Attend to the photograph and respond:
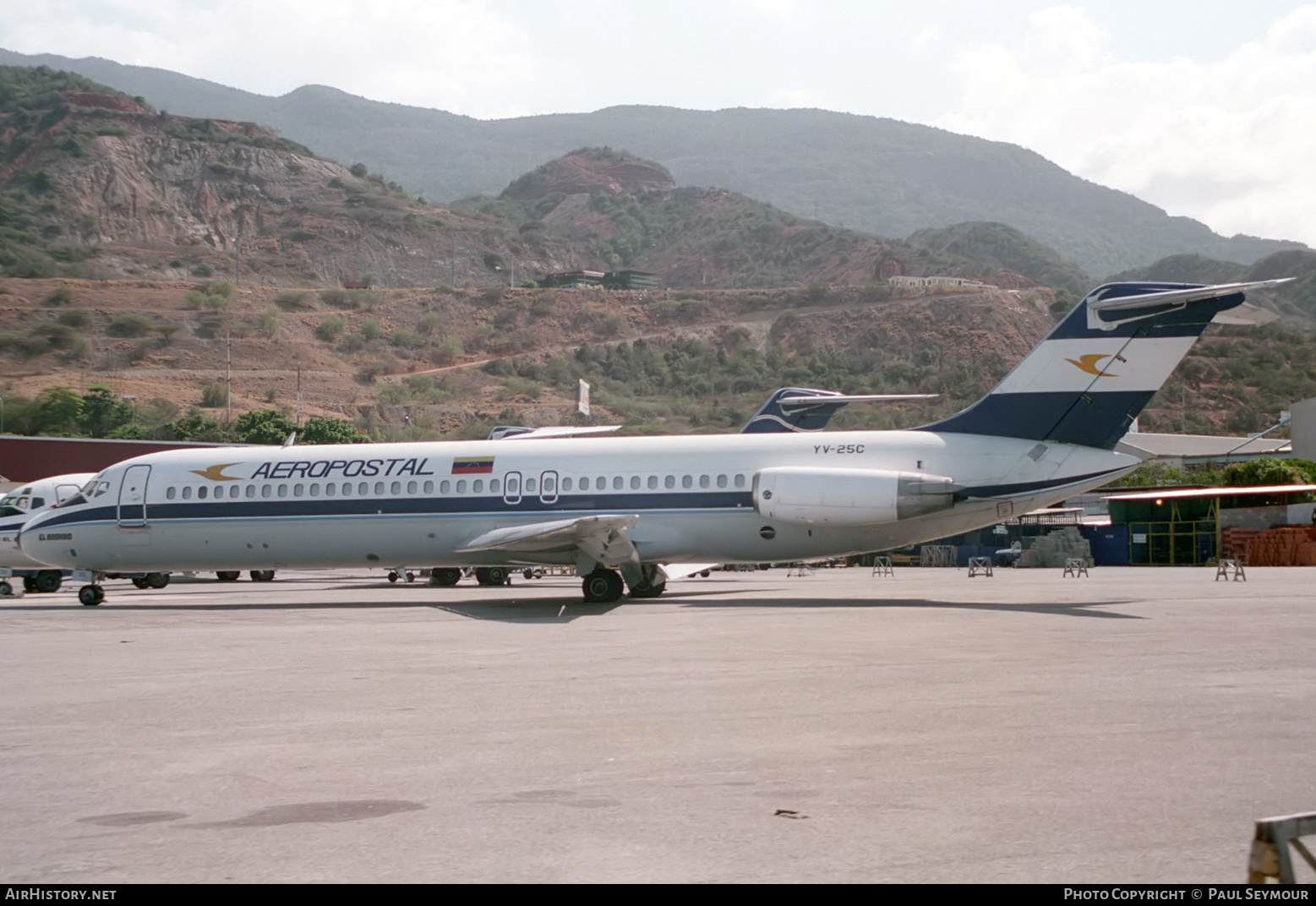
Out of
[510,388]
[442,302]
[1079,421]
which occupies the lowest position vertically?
[1079,421]

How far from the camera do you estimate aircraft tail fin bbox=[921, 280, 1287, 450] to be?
19672mm

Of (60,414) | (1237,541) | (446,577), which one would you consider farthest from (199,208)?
(1237,541)

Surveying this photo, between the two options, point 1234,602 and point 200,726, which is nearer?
point 200,726

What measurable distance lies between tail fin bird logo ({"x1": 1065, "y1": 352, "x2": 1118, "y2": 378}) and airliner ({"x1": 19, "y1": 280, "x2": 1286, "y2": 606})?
0.03 metres

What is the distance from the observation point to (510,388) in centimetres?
9400

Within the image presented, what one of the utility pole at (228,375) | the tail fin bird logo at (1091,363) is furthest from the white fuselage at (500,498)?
the utility pole at (228,375)

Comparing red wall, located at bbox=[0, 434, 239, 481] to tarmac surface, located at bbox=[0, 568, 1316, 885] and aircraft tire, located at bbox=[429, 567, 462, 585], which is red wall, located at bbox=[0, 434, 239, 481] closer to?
aircraft tire, located at bbox=[429, 567, 462, 585]

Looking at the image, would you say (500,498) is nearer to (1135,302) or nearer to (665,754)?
(1135,302)

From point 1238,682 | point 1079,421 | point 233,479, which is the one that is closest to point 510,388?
point 233,479

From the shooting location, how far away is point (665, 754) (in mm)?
Answer: 7504

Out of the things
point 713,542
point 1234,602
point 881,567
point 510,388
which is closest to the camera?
point 1234,602

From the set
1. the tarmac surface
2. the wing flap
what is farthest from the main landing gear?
the tarmac surface

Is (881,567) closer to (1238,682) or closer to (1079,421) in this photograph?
(1079,421)
